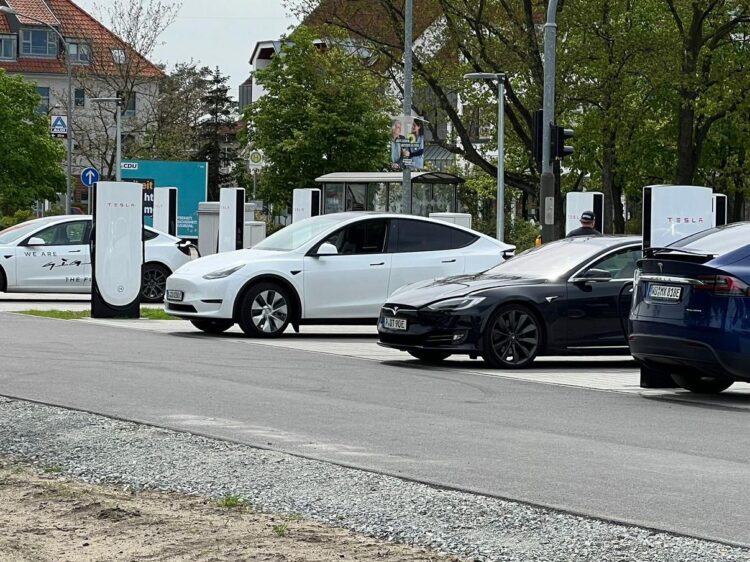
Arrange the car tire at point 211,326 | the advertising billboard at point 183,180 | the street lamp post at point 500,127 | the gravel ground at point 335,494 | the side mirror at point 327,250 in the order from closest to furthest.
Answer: the gravel ground at point 335,494
the side mirror at point 327,250
the car tire at point 211,326
the street lamp post at point 500,127
the advertising billboard at point 183,180

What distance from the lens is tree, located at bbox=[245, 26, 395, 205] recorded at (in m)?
75.2

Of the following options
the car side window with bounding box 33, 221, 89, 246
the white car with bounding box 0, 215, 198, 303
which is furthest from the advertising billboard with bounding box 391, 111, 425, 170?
the car side window with bounding box 33, 221, 89, 246

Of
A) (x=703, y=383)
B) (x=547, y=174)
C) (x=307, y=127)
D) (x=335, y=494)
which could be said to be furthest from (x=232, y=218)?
(x=307, y=127)

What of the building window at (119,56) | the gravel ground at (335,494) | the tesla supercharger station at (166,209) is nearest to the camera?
the gravel ground at (335,494)

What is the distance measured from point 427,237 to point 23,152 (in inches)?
2677

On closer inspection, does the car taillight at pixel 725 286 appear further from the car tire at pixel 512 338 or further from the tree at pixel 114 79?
the tree at pixel 114 79

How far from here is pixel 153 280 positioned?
92.2 ft

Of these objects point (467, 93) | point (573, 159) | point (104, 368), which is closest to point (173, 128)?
point (573, 159)

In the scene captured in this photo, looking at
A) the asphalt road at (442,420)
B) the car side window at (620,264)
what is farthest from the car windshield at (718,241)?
the car side window at (620,264)

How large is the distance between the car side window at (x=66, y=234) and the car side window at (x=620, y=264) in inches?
529

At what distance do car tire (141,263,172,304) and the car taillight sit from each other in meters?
16.7

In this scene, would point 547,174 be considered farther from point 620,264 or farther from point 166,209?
point 620,264

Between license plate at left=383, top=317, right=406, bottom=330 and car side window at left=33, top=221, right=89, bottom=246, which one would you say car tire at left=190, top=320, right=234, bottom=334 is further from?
car side window at left=33, top=221, right=89, bottom=246

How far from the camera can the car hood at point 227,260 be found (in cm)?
1953
